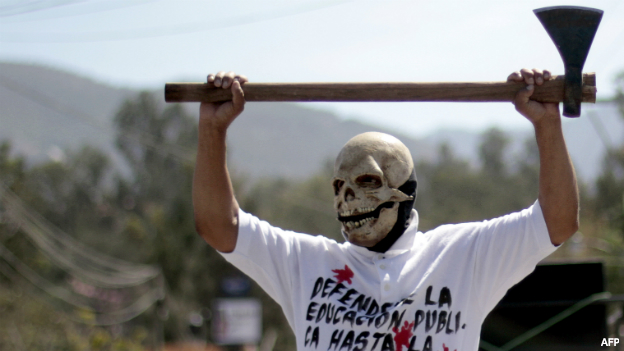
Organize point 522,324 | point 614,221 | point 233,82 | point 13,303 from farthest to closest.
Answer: point 13,303 → point 614,221 → point 522,324 → point 233,82

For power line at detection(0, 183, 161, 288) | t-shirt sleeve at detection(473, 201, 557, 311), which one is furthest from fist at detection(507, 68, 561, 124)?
power line at detection(0, 183, 161, 288)

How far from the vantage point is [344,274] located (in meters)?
2.67

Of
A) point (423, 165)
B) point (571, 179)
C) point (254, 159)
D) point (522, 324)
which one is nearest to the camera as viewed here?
point (571, 179)

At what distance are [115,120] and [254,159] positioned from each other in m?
110

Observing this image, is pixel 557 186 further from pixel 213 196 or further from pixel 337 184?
pixel 213 196

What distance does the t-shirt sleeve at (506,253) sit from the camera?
2527 millimetres

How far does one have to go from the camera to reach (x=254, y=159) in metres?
190

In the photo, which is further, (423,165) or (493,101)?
(423,165)

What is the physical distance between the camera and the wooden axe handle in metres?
2.62

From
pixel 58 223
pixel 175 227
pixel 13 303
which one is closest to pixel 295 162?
pixel 58 223

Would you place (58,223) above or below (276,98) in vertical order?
below

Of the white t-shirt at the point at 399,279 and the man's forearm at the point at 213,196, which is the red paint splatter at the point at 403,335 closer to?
the white t-shirt at the point at 399,279

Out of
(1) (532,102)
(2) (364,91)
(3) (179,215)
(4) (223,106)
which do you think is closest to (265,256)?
(4) (223,106)

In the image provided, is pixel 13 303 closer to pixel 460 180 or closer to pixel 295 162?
pixel 460 180
